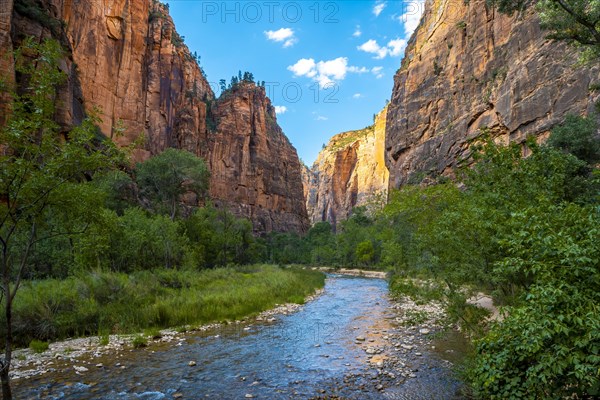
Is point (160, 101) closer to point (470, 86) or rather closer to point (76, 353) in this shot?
point (470, 86)

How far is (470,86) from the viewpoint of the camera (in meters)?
60.8

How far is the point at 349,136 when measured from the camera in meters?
174

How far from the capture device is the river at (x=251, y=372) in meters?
8.10

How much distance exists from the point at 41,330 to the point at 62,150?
989 cm

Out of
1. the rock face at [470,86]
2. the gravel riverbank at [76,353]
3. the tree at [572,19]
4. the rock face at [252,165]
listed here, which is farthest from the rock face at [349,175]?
the gravel riverbank at [76,353]

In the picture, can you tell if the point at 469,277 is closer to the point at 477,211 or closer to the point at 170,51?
the point at 477,211

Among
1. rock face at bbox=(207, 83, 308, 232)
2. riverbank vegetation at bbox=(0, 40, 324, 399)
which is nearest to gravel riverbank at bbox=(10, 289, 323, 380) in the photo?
riverbank vegetation at bbox=(0, 40, 324, 399)

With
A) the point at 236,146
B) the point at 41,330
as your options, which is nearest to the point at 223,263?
the point at 41,330

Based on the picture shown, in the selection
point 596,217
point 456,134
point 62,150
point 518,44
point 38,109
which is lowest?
point 596,217

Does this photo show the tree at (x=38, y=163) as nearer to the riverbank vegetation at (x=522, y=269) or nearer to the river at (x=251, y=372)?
the river at (x=251, y=372)

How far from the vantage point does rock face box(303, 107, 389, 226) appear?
128 m

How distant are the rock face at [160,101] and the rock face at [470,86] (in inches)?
1644

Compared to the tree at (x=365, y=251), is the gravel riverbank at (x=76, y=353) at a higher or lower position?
lower

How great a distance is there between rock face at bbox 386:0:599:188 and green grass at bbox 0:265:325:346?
Answer: 21.6 m
